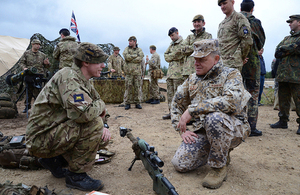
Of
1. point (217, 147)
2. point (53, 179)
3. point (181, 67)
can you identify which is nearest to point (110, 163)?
point (53, 179)

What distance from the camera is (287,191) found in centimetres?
199

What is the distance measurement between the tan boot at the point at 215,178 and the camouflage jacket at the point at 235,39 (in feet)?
6.77

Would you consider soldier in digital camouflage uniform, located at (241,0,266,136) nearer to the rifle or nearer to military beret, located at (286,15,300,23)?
military beret, located at (286,15,300,23)

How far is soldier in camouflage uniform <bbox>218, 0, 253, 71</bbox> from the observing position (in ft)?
11.2

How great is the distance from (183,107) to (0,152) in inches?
89.5

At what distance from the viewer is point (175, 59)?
211 inches

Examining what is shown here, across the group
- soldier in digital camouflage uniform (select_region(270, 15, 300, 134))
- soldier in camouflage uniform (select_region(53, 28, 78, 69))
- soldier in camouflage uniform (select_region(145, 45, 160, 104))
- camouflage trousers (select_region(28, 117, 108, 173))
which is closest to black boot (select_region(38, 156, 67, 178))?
camouflage trousers (select_region(28, 117, 108, 173))

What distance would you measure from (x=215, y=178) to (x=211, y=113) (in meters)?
0.66

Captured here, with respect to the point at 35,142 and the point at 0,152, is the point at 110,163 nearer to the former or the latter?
the point at 35,142

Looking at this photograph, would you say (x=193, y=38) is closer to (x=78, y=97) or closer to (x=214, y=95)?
(x=214, y=95)

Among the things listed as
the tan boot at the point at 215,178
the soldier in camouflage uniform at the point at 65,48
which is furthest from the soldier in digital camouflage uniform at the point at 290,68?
the soldier in camouflage uniform at the point at 65,48

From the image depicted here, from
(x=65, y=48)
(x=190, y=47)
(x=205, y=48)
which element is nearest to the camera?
(x=205, y=48)

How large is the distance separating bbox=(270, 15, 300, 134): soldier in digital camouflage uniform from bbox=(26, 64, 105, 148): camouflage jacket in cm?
380

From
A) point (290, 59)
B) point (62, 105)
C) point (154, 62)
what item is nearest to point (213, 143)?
point (62, 105)
